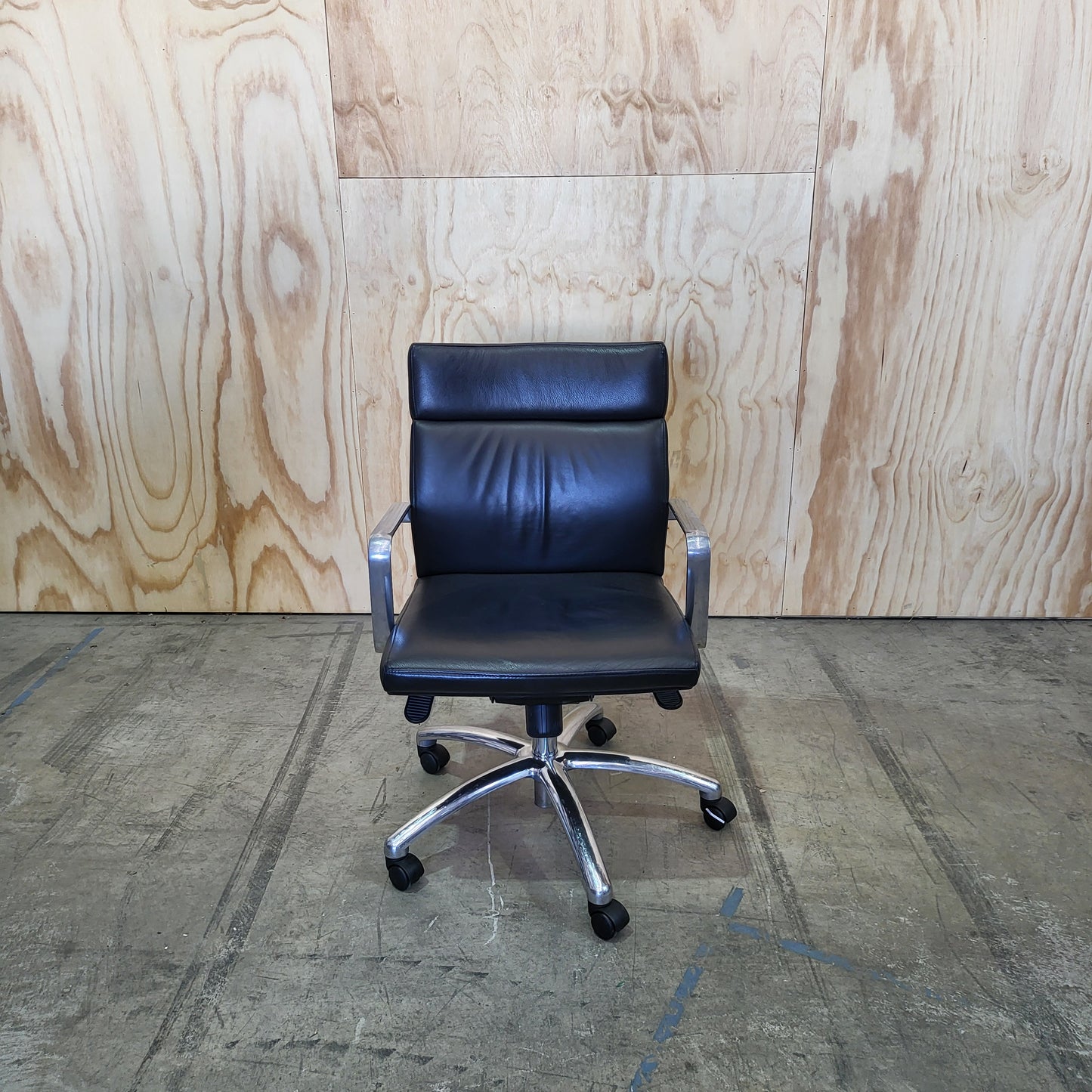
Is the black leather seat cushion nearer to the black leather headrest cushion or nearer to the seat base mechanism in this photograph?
the seat base mechanism

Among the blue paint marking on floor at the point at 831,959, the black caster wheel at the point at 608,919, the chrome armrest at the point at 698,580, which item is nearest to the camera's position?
the blue paint marking on floor at the point at 831,959

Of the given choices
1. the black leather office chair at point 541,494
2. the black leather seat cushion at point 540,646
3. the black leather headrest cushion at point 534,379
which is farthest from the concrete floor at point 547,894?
the black leather headrest cushion at point 534,379

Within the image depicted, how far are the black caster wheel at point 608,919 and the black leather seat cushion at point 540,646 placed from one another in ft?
1.23

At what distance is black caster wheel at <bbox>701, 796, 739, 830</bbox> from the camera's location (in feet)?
5.89

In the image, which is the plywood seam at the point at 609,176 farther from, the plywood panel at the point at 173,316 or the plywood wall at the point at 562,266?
the plywood panel at the point at 173,316

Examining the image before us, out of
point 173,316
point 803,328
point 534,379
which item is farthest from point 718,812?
point 173,316

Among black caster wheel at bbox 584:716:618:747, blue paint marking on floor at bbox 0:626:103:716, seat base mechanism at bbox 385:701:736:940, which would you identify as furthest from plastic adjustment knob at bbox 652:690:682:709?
blue paint marking on floor at bbox 0:626:103:716

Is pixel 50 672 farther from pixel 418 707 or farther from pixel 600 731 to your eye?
pixel 600 731

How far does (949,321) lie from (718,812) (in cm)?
157

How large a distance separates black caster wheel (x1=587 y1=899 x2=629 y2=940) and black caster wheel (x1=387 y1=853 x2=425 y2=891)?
0.34 m

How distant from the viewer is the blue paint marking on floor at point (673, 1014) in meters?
1.28

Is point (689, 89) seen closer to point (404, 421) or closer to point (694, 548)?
point (404, 421)

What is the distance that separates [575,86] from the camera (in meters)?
2.32

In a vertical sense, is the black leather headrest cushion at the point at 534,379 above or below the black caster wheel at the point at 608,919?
above
